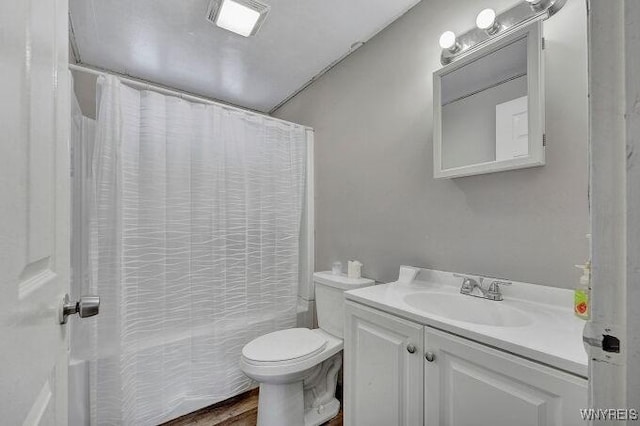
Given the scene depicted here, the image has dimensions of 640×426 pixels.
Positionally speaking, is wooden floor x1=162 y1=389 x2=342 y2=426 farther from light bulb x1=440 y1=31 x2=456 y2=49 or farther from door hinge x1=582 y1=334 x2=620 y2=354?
light bulb x1=440 y1=31 x2=456 y2=49

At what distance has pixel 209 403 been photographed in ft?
5.63

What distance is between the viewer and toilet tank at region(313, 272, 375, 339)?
170 cm

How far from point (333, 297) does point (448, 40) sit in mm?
1523

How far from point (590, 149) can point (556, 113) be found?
101 cm

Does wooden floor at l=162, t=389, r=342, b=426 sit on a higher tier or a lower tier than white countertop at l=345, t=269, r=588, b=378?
lower

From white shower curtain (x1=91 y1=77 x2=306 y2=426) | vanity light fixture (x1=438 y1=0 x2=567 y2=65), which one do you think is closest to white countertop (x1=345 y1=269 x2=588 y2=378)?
white shower curtain (x1=91 y1=77 x2=306 y2=426)

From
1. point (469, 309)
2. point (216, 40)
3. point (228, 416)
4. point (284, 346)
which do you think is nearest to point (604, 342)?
point (469, 309)

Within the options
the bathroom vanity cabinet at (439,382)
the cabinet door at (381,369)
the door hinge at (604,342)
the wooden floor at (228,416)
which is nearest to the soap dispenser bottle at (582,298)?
the bathroom vanity cabinet at (439,382)

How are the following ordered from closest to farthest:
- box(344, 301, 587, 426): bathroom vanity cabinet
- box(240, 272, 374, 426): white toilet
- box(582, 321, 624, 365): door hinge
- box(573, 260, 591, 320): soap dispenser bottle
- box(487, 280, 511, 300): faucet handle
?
box(582, 321, 624, 365): door hinge, box(344, 301, 587, 426): bathroom vanity cabinet, box(573, 260, 591, 320): soap dispenser bottle, box(487, 280, 511, 300): faucet handle, box(240, 272, 374, 426): white toilet

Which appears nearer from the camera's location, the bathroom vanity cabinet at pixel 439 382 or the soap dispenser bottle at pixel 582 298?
the bathroom vanity cabinet at pixel 439 382

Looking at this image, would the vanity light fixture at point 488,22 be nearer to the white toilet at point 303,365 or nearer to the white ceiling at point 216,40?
the white ceiling at point 216,40

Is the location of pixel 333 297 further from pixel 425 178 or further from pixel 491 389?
pixel 491 389

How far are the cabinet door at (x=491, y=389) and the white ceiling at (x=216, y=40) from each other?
5.67ft

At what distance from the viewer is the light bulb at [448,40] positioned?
1313 mm
